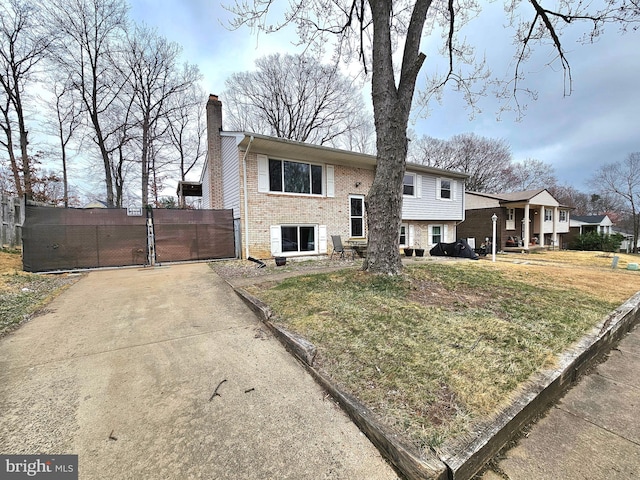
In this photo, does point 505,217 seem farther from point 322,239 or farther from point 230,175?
point 230,175

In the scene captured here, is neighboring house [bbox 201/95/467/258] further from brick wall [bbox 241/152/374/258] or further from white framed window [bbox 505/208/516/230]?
white framed window [bbox 505/208/516/230]

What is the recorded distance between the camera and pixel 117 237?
835cm

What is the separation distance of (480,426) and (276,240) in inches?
342

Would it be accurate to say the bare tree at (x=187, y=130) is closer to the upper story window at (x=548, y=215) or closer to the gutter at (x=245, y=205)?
the gutter at (x=245, y=205)

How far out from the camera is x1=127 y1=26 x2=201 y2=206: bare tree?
56.0 ft

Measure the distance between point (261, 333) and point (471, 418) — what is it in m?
2.42

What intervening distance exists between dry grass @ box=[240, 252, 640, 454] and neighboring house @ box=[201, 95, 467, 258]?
4.74m

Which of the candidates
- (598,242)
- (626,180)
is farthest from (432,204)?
Result: (626,180)

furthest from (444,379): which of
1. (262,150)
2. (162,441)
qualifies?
(262,150)

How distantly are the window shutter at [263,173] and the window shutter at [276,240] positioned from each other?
4.85 ft

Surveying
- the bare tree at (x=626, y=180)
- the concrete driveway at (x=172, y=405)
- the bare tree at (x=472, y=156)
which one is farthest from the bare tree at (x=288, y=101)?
the bare tree at (x=626, y=180)

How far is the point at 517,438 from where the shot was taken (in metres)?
1.74

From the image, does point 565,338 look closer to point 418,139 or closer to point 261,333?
point 261,333

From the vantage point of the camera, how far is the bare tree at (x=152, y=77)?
17.1 m
